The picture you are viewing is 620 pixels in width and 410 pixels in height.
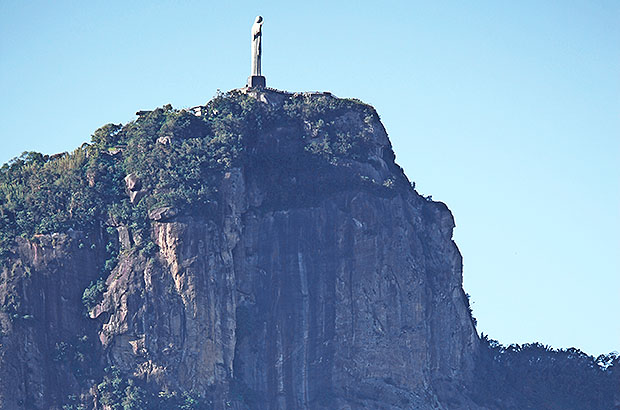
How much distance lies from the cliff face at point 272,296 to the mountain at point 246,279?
0.13 metres

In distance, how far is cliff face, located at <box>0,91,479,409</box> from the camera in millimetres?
152125

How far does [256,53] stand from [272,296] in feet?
54.7

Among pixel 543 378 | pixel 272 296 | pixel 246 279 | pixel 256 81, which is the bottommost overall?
pixel 543 378

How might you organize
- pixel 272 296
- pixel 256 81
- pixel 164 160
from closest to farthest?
pixel 164 160, pixel 272 296, pixel 256 81

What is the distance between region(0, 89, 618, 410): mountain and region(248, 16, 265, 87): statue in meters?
1.17

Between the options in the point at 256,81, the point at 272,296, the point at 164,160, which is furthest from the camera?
the point at 256,81

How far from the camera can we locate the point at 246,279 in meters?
159

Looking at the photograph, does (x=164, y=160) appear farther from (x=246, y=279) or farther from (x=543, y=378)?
(x=543, y=378)

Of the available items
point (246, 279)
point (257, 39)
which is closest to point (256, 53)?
point (257, 39)

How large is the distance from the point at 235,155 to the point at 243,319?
10.7 meters

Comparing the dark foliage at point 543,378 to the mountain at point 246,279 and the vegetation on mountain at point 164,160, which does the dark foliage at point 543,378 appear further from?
the vegetation on mountain at point 164,160

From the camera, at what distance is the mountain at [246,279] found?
152250 millimetres

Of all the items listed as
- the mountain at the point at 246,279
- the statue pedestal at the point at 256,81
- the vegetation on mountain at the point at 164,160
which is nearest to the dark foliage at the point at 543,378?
the mountain at the point at 246,279

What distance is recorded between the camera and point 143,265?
154m
